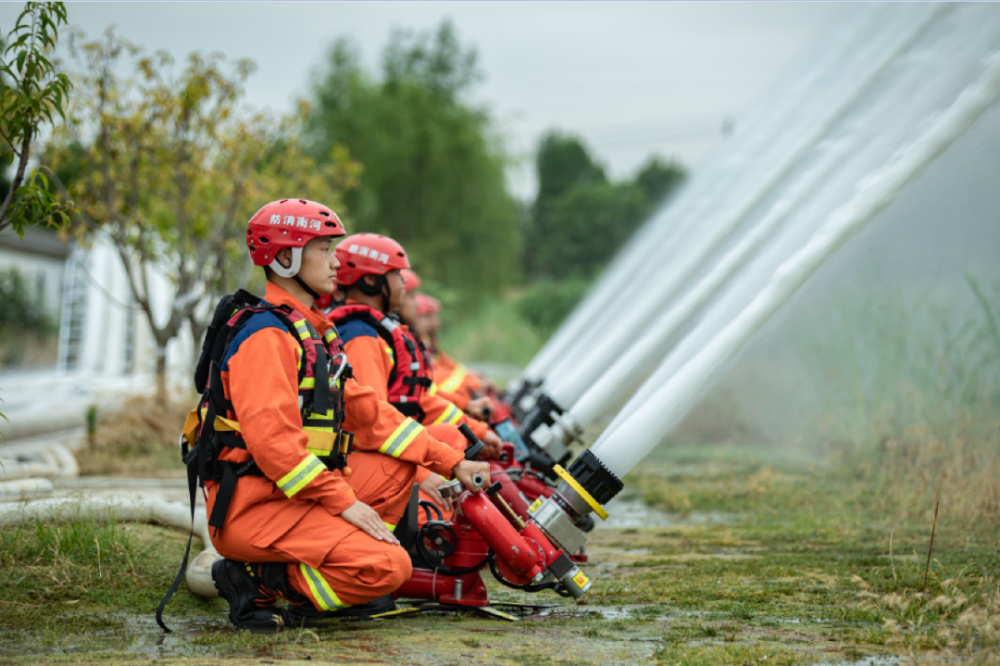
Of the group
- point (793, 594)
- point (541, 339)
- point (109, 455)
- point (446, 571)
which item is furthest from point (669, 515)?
point (541, 339)

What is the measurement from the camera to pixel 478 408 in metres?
6.35

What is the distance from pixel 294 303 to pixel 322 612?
1.46 metres

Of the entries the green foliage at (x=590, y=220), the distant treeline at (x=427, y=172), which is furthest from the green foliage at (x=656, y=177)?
the distant treeline at (x=427, y=172)

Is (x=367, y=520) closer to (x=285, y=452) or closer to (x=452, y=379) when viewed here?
(x=285, y=452)

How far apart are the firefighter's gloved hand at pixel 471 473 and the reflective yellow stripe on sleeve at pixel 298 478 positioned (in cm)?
82

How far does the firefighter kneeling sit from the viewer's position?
396cm

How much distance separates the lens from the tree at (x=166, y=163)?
1068 centimetres

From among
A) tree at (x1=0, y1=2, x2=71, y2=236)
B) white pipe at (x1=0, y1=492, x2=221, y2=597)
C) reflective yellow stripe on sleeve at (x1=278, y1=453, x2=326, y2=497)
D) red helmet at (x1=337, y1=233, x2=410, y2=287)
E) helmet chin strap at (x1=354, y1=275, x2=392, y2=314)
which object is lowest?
white pipe at (x1=0, y1=492, x2=221, y2=597)

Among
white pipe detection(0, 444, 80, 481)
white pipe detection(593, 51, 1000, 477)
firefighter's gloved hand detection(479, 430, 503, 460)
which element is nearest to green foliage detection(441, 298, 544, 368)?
white pipe detection(0, 444, 80, 481)

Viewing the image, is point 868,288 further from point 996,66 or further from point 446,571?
point 446,571

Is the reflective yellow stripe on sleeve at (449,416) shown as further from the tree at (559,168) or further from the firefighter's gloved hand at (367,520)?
the tree at (559,168)

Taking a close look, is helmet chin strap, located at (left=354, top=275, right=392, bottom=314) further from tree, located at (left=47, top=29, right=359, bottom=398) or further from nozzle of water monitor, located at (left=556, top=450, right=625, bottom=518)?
tree, located at (left=47, top=29, right=359, bottom=398)

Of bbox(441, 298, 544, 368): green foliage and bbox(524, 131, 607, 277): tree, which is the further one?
bbox(524, 131, 607, 277): tree

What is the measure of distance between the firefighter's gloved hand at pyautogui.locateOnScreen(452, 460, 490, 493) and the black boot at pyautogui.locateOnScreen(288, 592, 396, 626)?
710 millimetres
